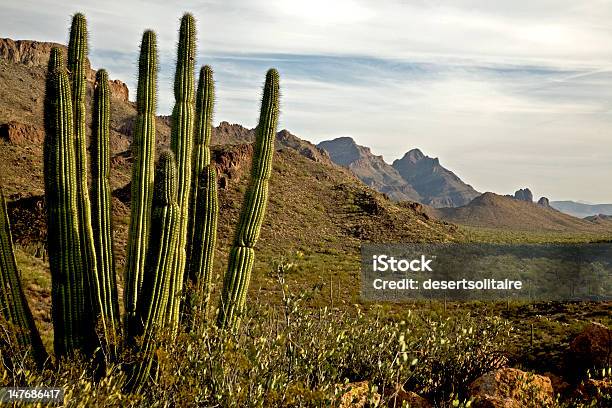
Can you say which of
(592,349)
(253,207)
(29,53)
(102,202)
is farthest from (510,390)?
(29,53)

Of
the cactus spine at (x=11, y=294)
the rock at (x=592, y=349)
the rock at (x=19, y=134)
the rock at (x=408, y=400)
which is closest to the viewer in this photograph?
the cactus spine at (x=11, y=294)

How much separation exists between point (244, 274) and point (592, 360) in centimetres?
784

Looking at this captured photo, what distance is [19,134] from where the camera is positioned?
40.4 metres

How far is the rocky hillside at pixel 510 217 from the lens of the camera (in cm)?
11669

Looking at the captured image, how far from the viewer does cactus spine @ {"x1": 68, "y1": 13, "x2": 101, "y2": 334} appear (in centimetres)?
816

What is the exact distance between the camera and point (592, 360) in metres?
11.7

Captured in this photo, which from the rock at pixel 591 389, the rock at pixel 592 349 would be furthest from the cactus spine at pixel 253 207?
the rock at pixel 592 349

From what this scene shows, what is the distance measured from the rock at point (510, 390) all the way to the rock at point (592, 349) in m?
2.55

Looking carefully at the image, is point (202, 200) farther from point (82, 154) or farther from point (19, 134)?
point (19, 134)

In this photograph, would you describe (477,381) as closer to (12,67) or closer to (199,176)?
(199,176)

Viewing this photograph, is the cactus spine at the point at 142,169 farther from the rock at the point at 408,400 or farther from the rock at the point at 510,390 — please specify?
the rock at the point at 510,390

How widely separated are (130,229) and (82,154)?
136cm

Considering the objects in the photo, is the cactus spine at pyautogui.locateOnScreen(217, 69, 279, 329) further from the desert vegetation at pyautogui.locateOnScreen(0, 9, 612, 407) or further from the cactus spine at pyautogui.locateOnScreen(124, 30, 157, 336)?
the cactus spine at pyautogui.locateOnScreen(124, 30, 157, 336)

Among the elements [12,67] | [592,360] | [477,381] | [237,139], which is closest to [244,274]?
[477,381]
